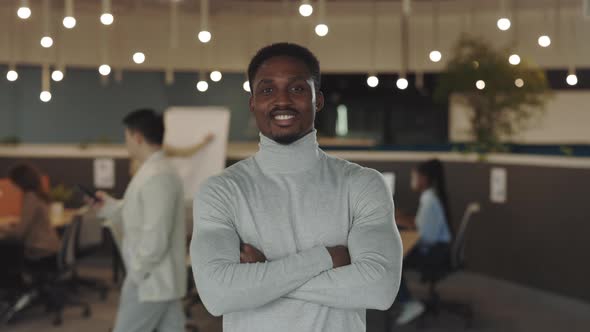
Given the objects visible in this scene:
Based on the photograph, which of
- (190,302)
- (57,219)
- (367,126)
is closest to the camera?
(190,302)

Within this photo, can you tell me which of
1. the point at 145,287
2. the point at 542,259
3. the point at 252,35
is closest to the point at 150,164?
the point at 145,287

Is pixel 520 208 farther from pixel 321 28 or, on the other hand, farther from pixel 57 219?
pixel 57 219

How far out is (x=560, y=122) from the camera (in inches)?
492

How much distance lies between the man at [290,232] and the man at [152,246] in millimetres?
1836

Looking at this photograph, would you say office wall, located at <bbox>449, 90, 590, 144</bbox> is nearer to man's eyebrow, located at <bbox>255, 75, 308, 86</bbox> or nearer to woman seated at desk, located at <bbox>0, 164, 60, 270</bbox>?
woman seated at desk, located at <bbox>0, 164, 60, 270</bbox>

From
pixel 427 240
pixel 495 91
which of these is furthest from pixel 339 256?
pixel 495 91

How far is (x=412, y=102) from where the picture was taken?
12.7 m

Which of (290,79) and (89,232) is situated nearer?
(290,79)

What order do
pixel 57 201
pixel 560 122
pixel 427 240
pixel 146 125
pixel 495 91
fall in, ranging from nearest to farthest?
pixel 146 125 → pixel 427 240 → pixel 57 201 → pixel 495 91 → pixel 560 122

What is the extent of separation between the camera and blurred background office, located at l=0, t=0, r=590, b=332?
6367 millimetres

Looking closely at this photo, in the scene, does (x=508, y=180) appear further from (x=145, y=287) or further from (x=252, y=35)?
(x=252, y=35)

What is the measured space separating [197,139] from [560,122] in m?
7.10

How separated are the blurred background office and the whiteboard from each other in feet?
0.06

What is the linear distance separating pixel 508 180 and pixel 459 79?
162cm
